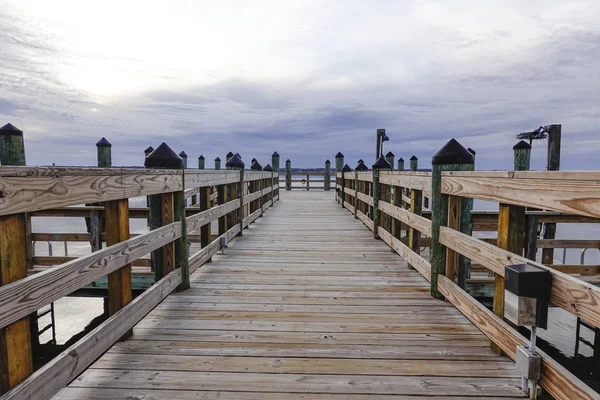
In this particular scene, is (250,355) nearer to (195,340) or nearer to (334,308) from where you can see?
(195,340)

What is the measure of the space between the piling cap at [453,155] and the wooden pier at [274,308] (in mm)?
17

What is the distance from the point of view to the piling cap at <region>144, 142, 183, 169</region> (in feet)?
12.0

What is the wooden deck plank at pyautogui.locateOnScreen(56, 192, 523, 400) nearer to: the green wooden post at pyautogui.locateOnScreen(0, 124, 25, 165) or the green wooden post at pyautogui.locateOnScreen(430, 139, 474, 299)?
the green wooden post at pyautogui.locateOnScreen(430, 139, 474, 299)

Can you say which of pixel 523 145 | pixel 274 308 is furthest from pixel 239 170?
pixel 523 145

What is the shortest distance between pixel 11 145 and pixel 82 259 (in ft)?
18.0

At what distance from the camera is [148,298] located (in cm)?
303

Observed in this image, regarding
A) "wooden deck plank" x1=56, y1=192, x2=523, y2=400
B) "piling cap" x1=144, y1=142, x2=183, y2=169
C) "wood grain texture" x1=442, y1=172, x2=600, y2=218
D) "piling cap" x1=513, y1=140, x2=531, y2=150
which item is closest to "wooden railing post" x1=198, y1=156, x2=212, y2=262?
"wooden deck plank" x1=56, y1=192, x2=523, y2=400

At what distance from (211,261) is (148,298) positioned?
6.94 feet

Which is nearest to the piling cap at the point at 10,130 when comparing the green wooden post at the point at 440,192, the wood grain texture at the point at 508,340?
the green wooden post at the point at 440,192

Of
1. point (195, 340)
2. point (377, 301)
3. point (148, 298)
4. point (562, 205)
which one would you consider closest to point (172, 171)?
point (148, 298)

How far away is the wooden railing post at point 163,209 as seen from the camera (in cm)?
351

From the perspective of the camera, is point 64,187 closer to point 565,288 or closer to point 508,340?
point 565,288

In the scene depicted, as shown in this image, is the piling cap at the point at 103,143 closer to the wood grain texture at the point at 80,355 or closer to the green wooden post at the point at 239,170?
the green wooden post at the point at 239,170

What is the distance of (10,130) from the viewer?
19.8ft
